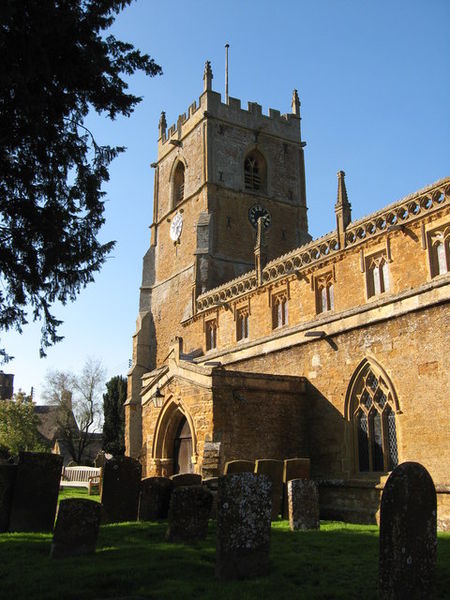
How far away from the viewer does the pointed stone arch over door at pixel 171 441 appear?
1656cm

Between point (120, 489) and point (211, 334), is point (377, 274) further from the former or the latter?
point (211, 334)

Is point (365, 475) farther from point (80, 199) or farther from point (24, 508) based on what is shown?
point (80, 199)

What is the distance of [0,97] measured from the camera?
8.55 m

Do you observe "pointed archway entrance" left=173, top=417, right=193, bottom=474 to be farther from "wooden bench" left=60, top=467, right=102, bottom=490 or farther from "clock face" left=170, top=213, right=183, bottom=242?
"clock face" left=170, top=213, right=183, bottom=242

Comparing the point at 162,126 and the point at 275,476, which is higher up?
the point at 162,126

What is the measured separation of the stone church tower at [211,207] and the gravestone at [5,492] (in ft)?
62.7

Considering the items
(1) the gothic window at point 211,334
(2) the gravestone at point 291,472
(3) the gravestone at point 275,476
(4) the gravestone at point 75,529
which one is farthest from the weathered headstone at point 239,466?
(1) the gothic window at point 211,334

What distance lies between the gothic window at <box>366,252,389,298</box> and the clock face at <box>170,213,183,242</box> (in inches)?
696

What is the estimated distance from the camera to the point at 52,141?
30.2 ft

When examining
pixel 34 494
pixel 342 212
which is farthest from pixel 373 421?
pixel 34 494

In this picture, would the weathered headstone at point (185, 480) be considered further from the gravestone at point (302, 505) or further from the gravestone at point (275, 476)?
the gravestone at point (302, 505)

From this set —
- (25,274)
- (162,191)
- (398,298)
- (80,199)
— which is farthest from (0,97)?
(162,191)

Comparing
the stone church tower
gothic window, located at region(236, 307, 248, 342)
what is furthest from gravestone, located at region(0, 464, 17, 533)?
the stone church tower

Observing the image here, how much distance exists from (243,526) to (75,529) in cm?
238
